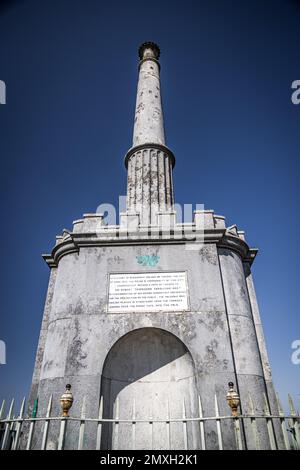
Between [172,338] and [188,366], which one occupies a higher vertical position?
[172,338]

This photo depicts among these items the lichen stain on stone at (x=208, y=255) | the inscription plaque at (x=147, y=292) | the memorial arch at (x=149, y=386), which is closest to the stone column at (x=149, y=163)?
the lichen stain on stone at (x=208, y=255)

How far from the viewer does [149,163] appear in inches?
531

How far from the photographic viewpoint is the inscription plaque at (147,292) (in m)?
8.59

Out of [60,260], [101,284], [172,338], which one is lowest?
[172,338]

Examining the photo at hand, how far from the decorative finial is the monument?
14.7 m

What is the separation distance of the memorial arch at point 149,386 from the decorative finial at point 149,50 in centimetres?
1844

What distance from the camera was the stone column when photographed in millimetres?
12438

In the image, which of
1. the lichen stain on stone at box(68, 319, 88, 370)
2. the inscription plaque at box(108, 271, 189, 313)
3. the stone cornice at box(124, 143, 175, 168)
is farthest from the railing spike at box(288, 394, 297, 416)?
the stone cornice at box(124, 143, 175, 168)

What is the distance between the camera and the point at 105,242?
31.6ft

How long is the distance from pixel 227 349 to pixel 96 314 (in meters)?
3.65

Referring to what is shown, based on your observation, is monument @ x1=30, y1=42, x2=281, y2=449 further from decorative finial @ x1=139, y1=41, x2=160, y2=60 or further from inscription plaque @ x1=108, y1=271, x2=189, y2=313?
decorative finial @ x1=139, y1=41, x2=160, y2=60
